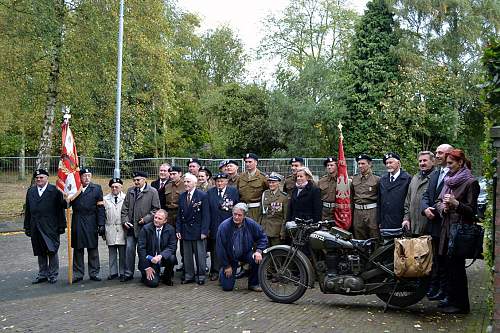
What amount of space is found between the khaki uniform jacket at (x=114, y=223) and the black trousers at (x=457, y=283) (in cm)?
555

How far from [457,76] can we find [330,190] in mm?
28493

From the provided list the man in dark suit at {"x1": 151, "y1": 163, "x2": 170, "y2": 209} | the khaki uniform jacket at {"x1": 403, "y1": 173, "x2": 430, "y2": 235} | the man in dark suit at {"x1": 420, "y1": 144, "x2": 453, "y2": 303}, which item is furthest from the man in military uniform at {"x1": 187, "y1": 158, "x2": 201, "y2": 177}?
the man in dark suit at {"x1": 420, "y1": 144, "x2": 453, "y2": 303}

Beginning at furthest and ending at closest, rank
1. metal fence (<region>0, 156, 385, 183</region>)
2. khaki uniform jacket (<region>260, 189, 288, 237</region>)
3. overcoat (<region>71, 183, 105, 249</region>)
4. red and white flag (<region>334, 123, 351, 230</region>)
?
1. metal fence (<region>0, 156, 385, 183</region>)
2. overcoat (<region>71, 183, 105, 249</region>)
3. khaki uniform jacket (<region>260, 189, 288, 237</region>)
4. red and white flag (<region>334, 123, 351, 230</region>)

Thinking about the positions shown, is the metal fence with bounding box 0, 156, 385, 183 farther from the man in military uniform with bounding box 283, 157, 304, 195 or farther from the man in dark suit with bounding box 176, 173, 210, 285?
the man in dark suit with bounding box 176, 173, 210, 285

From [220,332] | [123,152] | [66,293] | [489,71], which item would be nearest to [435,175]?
[489,71]

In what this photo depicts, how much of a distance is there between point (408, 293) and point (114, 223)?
17.3 feet

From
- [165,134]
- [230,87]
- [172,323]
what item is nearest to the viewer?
[172,323]

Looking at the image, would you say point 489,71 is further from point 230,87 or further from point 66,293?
point 230,87

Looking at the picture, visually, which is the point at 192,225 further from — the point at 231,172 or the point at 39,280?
the point at 39,280

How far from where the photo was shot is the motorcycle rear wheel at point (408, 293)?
A: 25.6 feet

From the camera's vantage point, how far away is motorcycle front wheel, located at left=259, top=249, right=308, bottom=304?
332 inches

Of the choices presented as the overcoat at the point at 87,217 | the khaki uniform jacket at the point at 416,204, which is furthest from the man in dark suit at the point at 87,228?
the khaki uniform jacket at the point at 416,204

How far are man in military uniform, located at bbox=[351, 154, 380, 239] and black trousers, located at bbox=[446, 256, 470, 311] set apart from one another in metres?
1.64

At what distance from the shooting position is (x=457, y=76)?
35.7m
